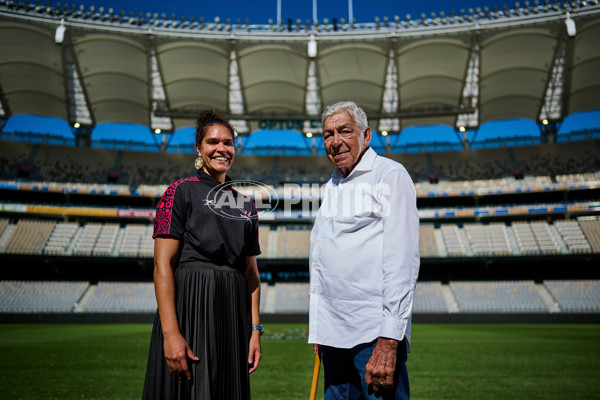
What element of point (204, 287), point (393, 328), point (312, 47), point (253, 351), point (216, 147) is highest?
point (312, 47)

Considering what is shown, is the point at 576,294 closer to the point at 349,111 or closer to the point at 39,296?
the point at 349,111

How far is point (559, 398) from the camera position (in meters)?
6.46

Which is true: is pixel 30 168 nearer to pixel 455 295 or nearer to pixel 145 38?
pixel 145 38

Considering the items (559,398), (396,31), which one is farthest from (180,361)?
(396,31)

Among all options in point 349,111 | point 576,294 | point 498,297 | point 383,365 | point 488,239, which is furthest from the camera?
point 488,239

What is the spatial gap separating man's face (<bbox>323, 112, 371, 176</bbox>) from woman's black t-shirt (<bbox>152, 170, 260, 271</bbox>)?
0.83 m

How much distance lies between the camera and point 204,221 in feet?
9.74

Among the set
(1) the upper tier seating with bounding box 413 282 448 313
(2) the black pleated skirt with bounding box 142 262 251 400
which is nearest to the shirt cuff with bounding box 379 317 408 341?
(2) the black pleated skirt with bounding box 142 262 251 400

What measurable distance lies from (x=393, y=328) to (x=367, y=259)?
1.46 feet

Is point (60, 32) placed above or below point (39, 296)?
above

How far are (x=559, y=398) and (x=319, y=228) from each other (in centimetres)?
579

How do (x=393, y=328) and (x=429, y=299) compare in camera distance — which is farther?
(x=429, y=299)

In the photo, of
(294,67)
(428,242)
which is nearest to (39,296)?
(294,67)

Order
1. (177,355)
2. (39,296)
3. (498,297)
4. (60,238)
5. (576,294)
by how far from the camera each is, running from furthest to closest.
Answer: (60,238)
(498,297)
(39,296)
(576,294)
(177,355)
